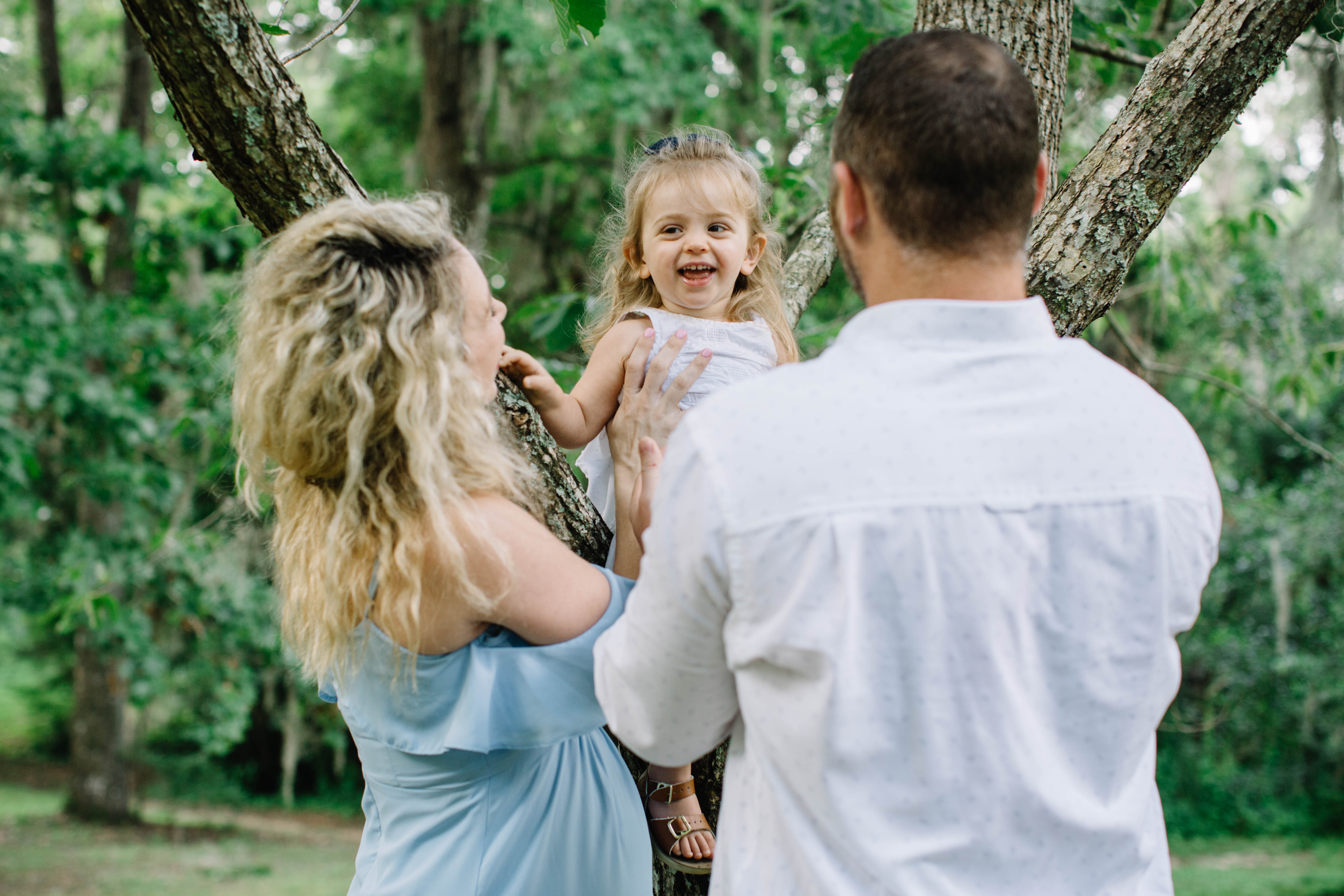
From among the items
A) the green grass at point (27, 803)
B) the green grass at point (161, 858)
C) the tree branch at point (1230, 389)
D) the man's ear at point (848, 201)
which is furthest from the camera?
the green grass at point (27, 803)

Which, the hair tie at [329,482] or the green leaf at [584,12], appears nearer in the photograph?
the hair tie at [329,482]

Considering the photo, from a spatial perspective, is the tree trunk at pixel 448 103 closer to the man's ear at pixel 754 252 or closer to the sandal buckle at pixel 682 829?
the man's ear at pixel 754 252

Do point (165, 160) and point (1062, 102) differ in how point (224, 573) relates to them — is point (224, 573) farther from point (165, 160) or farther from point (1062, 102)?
point (1062, 102)

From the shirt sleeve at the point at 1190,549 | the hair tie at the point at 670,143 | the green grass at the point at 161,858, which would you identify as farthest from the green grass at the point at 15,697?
the shirt sleeve at the point at 1190,549

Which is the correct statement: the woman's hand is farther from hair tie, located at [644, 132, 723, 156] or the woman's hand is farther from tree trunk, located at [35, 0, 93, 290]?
tree trunk, located at [35, 0, 93, 290]

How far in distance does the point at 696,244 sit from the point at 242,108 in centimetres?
95

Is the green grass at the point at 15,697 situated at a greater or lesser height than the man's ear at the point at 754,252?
lesser

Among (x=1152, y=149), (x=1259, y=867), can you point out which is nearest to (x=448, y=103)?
(x=1152, y=149)

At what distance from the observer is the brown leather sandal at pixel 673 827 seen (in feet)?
5.75

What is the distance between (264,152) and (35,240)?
949 centimetres

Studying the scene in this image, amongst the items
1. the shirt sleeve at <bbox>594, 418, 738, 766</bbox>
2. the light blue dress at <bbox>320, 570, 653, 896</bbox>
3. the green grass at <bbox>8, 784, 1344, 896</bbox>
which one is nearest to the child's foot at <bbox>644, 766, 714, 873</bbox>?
the light blue dress at <bbox>320, 570, 653, 896</bbox>

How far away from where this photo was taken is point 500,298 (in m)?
6.50

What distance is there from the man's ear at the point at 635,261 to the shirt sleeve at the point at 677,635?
3.96 feet

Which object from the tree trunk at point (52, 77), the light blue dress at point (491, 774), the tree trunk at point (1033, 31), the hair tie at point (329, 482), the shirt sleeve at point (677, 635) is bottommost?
the light blue dress at point (491, 774)
